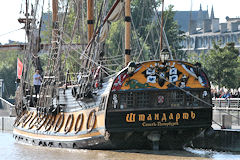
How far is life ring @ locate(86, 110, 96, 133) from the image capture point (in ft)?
73.8

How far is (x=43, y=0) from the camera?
3128 centimetres

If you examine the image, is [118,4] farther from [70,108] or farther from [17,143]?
[17,143]

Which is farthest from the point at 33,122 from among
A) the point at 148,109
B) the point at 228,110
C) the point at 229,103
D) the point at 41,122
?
the point at 229,103

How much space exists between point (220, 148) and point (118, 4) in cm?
731

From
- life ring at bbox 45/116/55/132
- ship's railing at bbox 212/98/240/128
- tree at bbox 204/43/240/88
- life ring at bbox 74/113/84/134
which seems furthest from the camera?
tree at bbox 204/43/240/88

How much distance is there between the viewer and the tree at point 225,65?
5228 centimetres

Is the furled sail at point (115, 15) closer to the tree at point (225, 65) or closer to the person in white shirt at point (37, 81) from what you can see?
the person in white shirt at point (37, 81)

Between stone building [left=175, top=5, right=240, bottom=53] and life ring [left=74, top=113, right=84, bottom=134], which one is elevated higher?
stone building [left=175, top=5, right=240, bottom=53]

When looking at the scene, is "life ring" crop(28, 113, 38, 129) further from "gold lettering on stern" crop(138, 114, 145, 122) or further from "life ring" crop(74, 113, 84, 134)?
"gold lettering on stern" crop(138, 114, 145, 122)

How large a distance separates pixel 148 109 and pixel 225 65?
32501 mm

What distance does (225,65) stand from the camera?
52.7 m

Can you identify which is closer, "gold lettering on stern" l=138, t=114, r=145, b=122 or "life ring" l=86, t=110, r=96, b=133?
"gold lettering on stern" l=138, t=114, r=145, b=122

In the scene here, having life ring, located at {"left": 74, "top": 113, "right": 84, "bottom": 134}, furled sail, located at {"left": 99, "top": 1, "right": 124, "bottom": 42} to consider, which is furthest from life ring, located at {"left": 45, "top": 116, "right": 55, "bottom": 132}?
furled sail, located at {"left": 99, "top": 1, "right": 124, "bottom": 42}

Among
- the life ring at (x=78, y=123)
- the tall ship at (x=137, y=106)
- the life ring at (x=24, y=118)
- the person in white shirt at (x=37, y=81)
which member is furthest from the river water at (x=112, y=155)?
the person in white shirt at (x=37, y=81)
